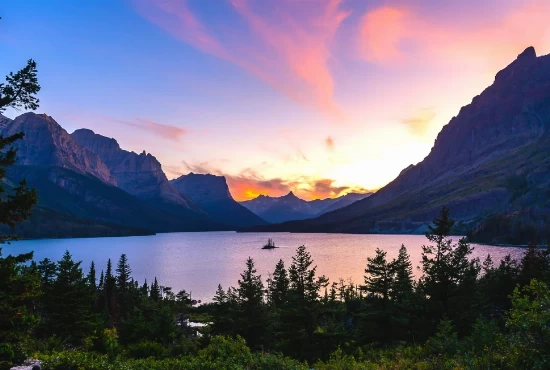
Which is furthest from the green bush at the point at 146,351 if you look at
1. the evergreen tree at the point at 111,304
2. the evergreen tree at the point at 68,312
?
the evergreen tree at the point at 111,304

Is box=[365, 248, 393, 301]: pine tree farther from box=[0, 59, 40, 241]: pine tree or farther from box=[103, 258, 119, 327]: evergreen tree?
box=[103, 258, 119, 327]: evergreen tree

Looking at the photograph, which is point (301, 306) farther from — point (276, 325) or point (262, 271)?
point (262, 271)

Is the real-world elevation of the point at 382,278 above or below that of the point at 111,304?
above

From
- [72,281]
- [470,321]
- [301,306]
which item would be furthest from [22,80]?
[470,321]

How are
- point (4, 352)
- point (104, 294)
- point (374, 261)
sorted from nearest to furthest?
point (4, 352) < point (374, 261) < point (104, 294)

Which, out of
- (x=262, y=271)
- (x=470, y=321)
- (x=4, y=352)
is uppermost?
(x=4, y=352)

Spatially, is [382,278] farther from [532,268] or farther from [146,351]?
[532,268]

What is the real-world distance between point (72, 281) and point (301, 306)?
1200 inches

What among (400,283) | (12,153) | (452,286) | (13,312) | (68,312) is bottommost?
(68,312)

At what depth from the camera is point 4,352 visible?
17.5 meters

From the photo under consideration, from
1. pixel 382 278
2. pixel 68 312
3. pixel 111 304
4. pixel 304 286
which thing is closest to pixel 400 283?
pixel 382 278

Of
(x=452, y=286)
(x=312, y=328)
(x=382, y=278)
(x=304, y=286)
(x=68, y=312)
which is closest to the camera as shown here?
(x=452, y=286)

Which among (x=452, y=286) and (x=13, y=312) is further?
(x=452, y=286)

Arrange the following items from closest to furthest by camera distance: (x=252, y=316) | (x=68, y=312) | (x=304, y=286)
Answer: (x=68, y=312) → (x=252, y=316) → (x=304, y=286)
